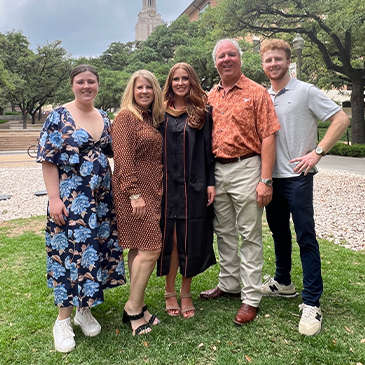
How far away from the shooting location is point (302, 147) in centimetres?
266

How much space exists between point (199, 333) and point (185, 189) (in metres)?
1.12

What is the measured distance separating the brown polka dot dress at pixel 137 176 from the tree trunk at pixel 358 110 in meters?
15.7

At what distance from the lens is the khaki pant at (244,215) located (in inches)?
107

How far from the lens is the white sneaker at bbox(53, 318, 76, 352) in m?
2.50

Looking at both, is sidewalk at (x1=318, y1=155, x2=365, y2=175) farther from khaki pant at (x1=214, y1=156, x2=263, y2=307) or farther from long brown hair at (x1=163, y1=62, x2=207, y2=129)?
long brown hair at (x1=163, y1=62, x2=207, y2=129)

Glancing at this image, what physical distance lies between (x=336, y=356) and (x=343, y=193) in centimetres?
651

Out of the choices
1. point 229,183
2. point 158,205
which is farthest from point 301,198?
point 158,205

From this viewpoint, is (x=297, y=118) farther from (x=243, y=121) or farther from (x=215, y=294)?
(x=215, y=294)

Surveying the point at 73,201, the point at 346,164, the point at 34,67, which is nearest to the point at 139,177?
the point at 73,201

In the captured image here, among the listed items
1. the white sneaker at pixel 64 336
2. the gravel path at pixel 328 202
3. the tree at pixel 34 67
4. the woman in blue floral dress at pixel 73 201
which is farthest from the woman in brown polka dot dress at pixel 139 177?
the tree at pixel 34 67

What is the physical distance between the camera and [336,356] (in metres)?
2.33

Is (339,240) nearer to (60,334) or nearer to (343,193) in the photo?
(343,193)

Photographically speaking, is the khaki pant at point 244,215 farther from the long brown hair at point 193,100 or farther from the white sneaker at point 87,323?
the white sneaker at point 87,323

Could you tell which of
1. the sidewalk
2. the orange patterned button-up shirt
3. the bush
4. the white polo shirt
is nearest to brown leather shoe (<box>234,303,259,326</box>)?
the white polo shirt
